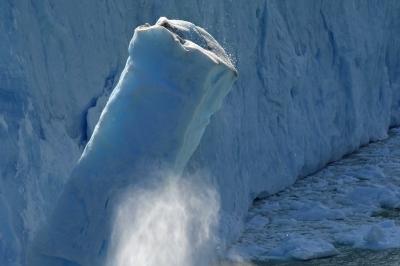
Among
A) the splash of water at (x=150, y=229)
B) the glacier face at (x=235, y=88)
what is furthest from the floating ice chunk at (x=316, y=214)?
the splash of water at (x=150, y=229)

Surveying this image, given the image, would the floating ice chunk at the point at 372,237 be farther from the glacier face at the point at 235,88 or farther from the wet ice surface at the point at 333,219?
the glacier face at the point at 235,88

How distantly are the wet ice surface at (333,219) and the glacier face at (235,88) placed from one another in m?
0.19

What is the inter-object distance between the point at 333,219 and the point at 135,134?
378 cm

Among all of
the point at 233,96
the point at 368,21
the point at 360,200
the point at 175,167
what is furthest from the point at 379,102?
the point at 175,167

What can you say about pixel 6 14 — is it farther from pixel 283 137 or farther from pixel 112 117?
pixel 283 137

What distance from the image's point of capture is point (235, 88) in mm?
6473

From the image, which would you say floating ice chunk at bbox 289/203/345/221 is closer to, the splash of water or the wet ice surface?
the wet ice surface

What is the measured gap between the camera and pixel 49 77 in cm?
420

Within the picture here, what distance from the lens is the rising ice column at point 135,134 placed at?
2910 millimetres

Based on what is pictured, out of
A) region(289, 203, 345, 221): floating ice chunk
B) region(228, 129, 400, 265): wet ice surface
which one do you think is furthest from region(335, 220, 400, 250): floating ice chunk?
region(289, 203, 345, 221): floating ice chunk

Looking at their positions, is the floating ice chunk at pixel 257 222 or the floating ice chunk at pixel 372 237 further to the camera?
the floating ice chunk at pixel 257 222

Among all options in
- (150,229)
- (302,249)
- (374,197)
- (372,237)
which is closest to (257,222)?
(302,249)

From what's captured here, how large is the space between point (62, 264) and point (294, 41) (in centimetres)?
512

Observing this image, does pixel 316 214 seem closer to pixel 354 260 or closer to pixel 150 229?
pixel 354 260
